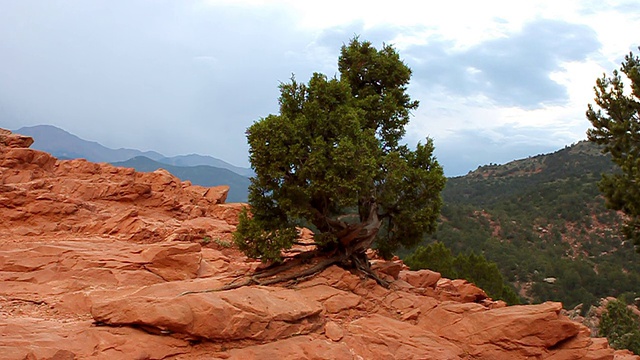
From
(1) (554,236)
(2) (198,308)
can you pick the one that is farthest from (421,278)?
(1) (554,236)

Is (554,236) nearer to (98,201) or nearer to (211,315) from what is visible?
(98,201)

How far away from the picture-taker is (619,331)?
27.6m

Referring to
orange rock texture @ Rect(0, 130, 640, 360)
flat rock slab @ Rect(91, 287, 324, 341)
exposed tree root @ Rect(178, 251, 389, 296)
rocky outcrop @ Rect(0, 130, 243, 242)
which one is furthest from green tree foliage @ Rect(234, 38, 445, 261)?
rocky outcrop @ Rect(0, 130, 243, 242)

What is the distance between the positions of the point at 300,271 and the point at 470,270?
1955 centimetres

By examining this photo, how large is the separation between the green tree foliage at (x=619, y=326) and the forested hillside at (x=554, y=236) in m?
17.2

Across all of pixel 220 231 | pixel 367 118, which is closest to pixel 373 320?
pixel 367 118

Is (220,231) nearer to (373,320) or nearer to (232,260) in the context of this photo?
(232,260)

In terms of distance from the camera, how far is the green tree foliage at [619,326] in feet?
85.3

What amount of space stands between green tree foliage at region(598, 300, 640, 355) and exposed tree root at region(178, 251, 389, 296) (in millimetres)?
20919

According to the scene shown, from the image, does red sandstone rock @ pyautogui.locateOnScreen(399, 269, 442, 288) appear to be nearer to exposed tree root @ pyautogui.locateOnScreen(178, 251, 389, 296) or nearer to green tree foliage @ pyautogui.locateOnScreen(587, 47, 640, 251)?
exposed tree root @ pyautogui.locateOnScreen(178, 251, 389, 296)

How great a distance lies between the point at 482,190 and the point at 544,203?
21251mm

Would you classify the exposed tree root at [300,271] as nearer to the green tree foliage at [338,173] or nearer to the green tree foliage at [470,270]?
the green tree foliage at [338,173]

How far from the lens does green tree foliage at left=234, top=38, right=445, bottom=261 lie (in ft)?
39.8

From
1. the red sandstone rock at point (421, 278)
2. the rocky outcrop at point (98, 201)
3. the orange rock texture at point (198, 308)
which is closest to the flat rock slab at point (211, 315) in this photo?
the orange rock texture at point (198, 308)
